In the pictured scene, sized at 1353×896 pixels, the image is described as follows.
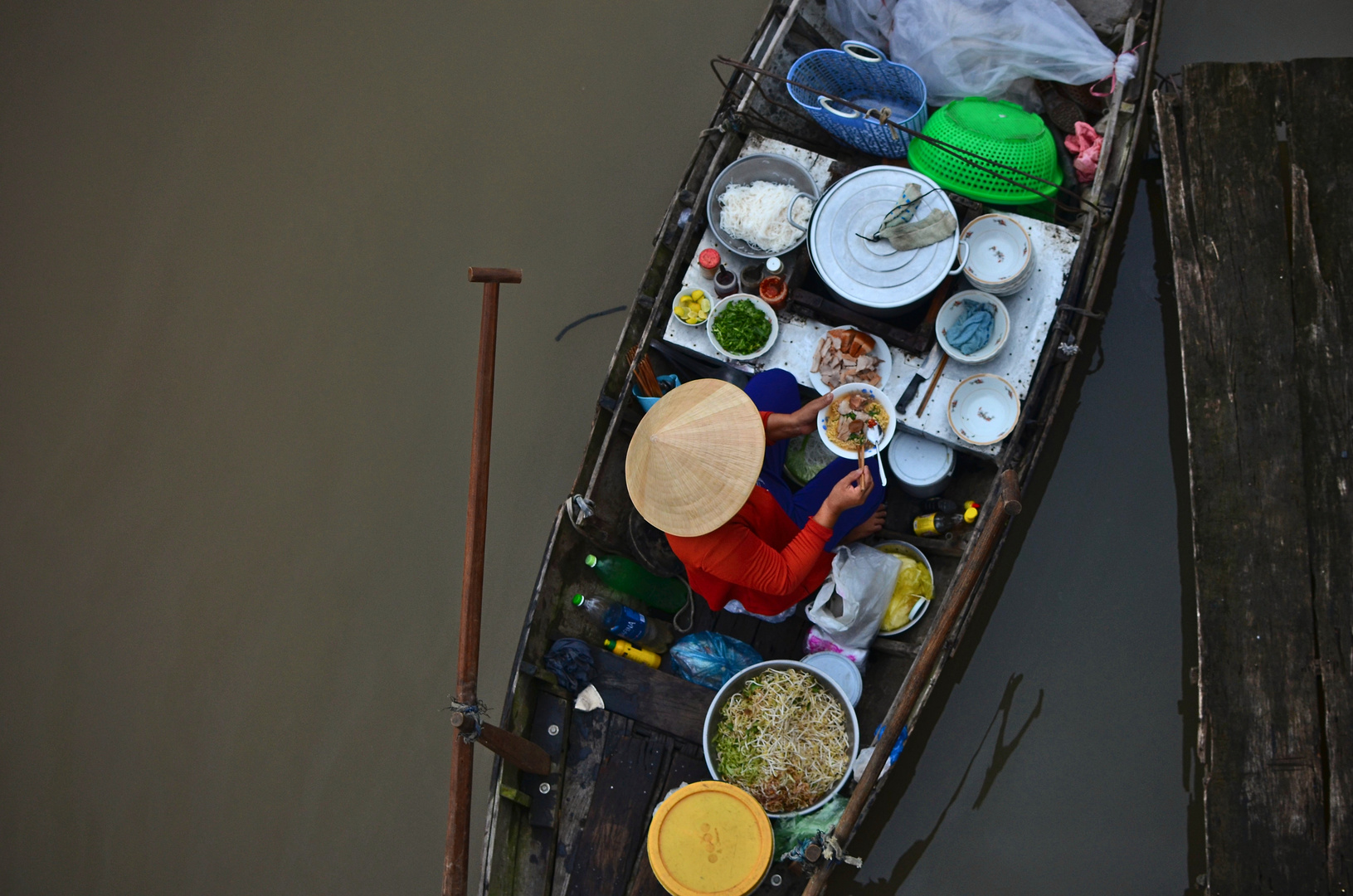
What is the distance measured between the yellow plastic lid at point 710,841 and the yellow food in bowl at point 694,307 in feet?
6.01

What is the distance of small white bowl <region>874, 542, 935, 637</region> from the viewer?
10.7 ft

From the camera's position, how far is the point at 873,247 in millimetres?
3355

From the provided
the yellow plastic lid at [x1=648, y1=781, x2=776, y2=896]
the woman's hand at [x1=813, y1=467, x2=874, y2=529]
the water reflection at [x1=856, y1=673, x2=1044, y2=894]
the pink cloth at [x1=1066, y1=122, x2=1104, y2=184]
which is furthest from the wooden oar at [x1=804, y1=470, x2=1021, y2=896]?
the pink cloth at [x1=1066, y1=122, x2=1104, y2=184]

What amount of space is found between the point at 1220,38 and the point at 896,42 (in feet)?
6.12

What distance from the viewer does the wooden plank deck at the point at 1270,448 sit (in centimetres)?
280

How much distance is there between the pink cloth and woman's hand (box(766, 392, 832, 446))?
1.57 metres

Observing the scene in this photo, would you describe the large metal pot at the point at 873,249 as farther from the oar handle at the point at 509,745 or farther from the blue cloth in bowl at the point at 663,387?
the oar handle at the point at 509,745

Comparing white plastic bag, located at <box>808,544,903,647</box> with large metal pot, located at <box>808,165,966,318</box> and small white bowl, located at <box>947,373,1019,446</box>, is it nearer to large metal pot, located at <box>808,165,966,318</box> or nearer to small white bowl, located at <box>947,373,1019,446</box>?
small white bowl, located at <box>947,373,1019,446</box>

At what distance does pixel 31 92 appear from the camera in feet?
17.8

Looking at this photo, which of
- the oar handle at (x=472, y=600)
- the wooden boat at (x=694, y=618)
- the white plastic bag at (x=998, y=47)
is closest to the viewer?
the oar handle at (x=472, y=600)

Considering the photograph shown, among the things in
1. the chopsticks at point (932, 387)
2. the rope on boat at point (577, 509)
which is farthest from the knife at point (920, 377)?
the rope on boat at point (577, 509)

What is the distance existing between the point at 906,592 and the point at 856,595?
0.29 m

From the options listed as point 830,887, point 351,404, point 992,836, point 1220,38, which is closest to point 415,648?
point 351,404

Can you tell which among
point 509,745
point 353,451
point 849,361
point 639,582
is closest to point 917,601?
point 849,361
